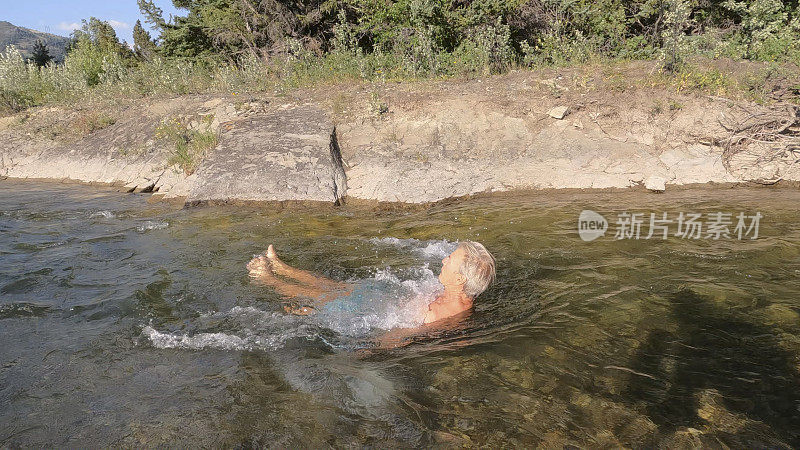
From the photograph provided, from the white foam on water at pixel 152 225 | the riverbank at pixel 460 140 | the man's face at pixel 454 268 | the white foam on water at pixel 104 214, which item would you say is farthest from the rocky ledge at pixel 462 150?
the man's face at pixel 454 268

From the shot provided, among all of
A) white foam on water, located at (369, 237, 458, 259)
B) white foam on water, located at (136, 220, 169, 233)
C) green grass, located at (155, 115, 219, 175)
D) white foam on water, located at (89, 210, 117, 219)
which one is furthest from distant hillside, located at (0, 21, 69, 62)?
white foam on water, located at (369, 237, 458, 259)

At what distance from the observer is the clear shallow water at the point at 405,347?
3.04 meters

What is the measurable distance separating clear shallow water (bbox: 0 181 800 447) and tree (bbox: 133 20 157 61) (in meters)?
18.5

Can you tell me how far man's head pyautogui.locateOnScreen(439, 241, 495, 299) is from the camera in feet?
14.4

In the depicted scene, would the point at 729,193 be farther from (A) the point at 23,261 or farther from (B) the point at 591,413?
(A) the point at 23,261

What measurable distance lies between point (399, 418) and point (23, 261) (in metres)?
5.41

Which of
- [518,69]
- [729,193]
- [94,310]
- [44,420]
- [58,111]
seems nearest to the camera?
[44,420]

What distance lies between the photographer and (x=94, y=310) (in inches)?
185

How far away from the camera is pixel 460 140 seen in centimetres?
1018

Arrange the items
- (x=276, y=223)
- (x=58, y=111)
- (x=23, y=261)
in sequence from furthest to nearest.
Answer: (x=58, y=111)
(x=276, y=223)
(x=23, y=261)

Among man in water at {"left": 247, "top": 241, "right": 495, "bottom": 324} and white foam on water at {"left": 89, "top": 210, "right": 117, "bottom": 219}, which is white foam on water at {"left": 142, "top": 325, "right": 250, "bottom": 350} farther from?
white foam on water at {"left": 89, "top": 210, "right": 117, "bottom": 219}

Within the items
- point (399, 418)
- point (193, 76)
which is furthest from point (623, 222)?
point (193, 76)

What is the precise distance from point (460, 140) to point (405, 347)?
672cm

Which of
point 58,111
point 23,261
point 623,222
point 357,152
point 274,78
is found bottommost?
point 23,261
